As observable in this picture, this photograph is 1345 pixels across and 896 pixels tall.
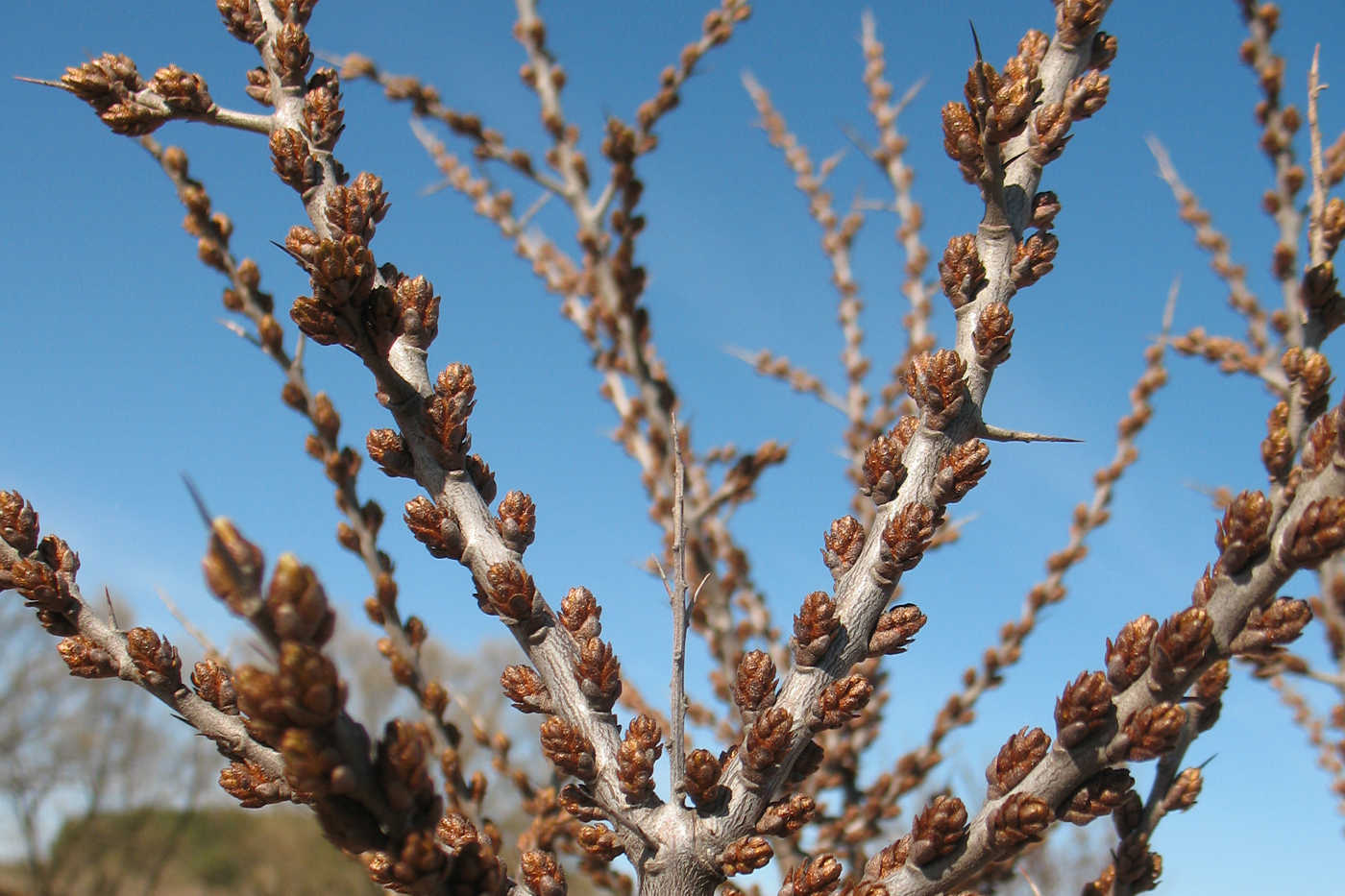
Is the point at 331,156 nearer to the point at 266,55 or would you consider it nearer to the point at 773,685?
the point at 266,55

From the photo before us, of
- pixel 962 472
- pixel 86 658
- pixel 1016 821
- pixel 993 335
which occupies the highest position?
pixel 993 335

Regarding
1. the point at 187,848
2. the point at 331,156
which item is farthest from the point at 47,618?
the point at 187,848

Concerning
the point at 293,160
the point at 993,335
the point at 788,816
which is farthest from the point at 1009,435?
the point at 293,160

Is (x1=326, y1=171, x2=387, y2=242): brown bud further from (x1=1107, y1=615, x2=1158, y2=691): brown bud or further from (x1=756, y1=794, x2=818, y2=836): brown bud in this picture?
(x1=1107, y1=615, x2=1158, y2=691): brown bud

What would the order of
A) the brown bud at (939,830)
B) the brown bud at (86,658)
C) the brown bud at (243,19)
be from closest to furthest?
the brown bud at (939,830), the brown bud at (86,658), the brown bud at (243,19)

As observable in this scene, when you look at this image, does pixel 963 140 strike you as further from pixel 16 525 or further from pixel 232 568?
pixel 16 525

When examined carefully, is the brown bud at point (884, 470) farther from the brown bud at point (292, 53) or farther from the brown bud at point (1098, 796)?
the brown bud at point (292, 53)

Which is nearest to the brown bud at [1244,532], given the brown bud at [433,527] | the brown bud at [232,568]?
the brown bud at [433,527]
